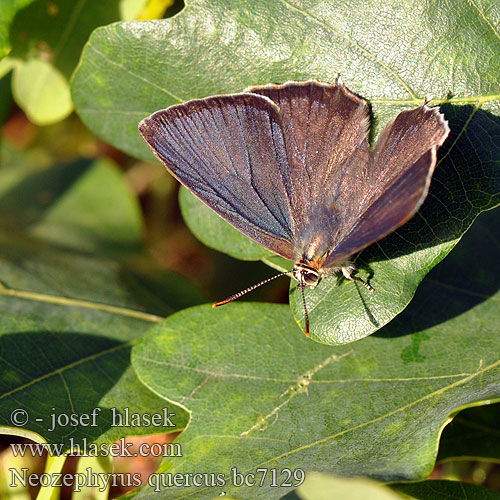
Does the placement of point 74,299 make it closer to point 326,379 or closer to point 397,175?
point 326,379

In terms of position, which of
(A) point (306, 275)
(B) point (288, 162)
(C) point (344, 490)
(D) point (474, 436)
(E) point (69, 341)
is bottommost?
(D) point (474, 436)

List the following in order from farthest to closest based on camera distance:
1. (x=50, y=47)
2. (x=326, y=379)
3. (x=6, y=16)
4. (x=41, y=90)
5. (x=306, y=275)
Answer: (x=41, y=90) < (x=50, y=47) < (x=6, y=16) < (x=326, y=379) < (x=306, y=275)

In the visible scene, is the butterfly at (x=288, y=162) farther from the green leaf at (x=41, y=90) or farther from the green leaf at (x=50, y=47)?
the green leaf at (x=41, y=90)

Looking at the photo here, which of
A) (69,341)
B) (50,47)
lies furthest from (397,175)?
(50,47)

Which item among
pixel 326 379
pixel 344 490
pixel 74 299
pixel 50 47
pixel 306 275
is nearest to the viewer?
pixel 344 490

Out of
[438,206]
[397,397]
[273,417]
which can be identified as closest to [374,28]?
[438,206]

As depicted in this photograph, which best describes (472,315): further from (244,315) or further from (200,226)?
(200,226)

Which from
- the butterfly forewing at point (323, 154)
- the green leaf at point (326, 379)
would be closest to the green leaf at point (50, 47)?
the butterfly forewing at point (323, 154)
